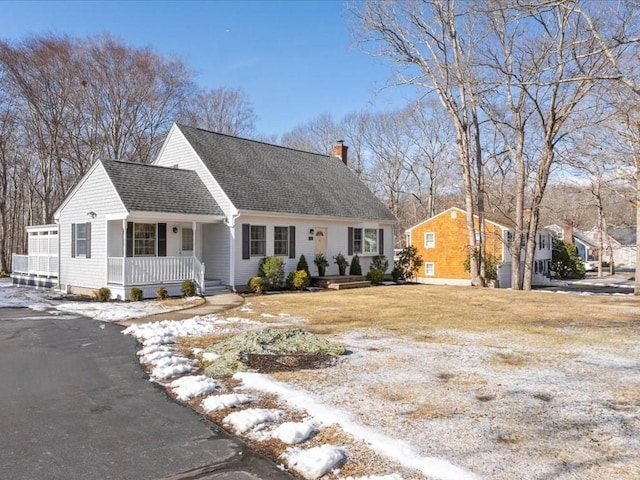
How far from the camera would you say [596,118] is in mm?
17797

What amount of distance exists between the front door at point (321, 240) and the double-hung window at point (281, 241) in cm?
178

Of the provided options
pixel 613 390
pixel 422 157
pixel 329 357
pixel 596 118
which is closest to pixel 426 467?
pixel 613 390

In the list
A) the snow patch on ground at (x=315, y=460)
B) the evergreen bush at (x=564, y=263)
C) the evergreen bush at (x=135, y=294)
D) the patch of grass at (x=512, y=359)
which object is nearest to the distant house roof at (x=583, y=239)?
the evergreen bush at (x=564, y=263)

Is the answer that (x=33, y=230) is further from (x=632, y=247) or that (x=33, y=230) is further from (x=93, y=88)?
(x=632, y=247)

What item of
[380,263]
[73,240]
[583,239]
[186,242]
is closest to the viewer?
[73,240]

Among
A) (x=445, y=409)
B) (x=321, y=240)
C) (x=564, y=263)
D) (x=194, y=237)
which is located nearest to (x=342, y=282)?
(x=321, y=240)

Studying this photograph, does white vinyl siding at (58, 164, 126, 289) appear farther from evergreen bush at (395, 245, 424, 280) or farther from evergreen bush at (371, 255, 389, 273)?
evergreen bush at (395, 245, 424, 280)

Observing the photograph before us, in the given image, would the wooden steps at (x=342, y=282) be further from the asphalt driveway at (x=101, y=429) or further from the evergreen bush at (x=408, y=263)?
the asphalt driveway at (x=101, y=429)

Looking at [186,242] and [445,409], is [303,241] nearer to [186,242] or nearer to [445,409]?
[186,242]

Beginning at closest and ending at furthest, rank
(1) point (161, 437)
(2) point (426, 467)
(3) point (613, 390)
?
(2) point (426, 467), (1) point (161, 437), (3) point (613, 390)

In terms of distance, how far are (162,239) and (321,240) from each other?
688 centimetres

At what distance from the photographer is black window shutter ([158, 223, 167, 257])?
15969 mm

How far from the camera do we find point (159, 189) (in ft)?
52.5

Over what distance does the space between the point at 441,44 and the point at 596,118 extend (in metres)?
7.16
